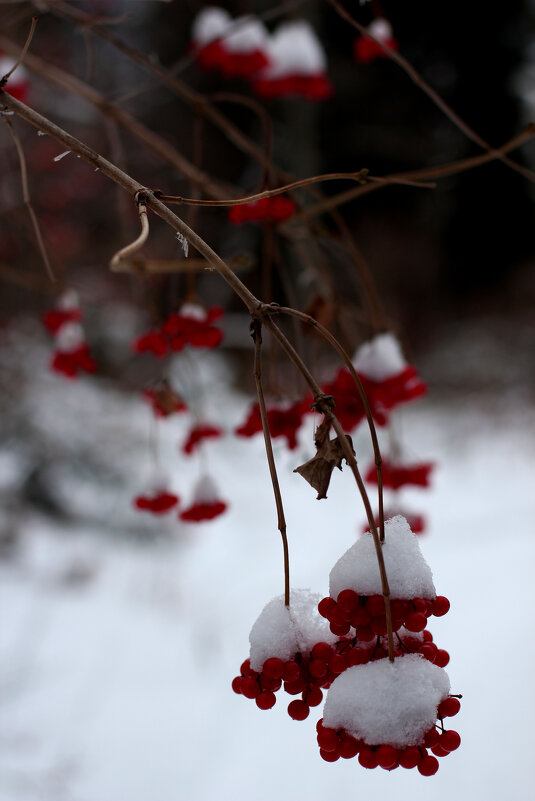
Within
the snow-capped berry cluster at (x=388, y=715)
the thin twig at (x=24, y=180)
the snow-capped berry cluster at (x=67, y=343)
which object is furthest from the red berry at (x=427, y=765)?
the snow-capped berry cluster at (x=67, y=343)

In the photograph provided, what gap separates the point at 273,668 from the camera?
58 cm

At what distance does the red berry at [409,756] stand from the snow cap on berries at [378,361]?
55 centimetres

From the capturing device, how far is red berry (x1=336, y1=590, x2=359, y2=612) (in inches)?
21.3

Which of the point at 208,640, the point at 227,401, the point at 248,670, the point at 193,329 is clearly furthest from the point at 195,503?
Result: the point at 227,401

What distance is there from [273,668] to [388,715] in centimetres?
10

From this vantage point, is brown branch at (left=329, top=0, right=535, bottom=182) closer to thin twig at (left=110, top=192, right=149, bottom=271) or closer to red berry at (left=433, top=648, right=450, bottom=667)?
thin twig at (left=110, top=192, right=149, bottom=271)

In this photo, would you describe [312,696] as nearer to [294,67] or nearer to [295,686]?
[295,686]

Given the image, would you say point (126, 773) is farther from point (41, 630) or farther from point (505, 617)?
Result: point (505, 617)

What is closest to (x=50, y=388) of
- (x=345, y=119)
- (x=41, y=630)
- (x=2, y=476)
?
(x=2, y=476)

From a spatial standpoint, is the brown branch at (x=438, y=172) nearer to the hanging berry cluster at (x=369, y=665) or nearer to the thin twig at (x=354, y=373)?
the thin twig at (x=354, y=373)

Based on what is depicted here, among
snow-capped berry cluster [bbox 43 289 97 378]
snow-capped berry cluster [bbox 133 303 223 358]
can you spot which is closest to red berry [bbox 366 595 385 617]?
snow-capped berry cluster [bbox 133 303 223 358]

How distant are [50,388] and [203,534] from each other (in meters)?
1.39

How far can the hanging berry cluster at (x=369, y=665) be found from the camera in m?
0.53

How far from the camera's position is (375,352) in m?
1.00
